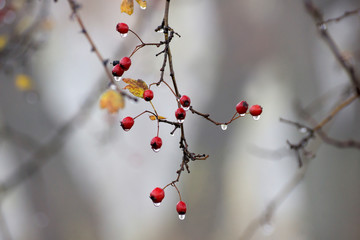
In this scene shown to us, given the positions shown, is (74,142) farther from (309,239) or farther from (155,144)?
(155,144)

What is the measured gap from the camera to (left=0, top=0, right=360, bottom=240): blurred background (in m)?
2.79

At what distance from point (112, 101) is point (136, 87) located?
33 centimetres

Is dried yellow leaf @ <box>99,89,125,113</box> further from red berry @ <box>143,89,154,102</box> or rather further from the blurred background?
the blurred background

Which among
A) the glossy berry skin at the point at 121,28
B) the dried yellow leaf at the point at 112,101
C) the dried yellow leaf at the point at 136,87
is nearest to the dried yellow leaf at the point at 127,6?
the glossy berry skin at the point at 121,28

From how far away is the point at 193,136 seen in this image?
346cm

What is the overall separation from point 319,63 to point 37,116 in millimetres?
2640

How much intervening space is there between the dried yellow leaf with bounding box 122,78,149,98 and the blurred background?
5.76 feet

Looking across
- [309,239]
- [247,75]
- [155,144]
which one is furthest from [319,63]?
[155,144]

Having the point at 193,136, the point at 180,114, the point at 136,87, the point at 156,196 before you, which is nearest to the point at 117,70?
the point at 136,87

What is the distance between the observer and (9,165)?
3561mm

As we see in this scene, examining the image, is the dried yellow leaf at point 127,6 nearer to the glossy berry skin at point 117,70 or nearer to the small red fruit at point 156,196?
the glossy berry skin at point 117,70

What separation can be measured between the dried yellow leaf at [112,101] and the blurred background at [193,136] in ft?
4.71

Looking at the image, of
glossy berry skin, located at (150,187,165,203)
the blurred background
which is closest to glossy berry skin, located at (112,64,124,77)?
glossy berry skin, located at (150,187,165,203)

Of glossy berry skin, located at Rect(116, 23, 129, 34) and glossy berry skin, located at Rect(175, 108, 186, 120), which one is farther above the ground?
glossy berry skin, located at Rect(116, 23, 129, 34)
